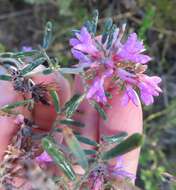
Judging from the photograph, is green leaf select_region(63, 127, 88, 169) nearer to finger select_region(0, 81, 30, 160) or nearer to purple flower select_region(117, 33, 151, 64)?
purple flower select_region(117, 33, 151, 64)

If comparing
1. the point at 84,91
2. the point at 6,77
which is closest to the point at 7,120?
the point at 6,77

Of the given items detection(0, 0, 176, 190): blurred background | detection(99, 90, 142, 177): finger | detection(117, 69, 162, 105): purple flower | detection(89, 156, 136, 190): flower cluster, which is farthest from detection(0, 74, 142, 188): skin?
detection(0, 0, 176, 190): blurred background

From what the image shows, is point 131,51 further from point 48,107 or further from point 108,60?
point 48,107

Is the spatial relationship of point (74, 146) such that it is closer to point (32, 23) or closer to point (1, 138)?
point (1, 138)

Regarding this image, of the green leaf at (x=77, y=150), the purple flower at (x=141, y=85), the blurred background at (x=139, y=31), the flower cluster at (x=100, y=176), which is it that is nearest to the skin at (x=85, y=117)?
the purple flower at (x=141, y=85)

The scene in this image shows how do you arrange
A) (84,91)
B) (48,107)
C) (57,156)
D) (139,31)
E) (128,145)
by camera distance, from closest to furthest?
(128,145), (57,156), (84,91), (48,107), (139,31)

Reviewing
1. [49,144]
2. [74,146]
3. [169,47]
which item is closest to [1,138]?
[49,144]

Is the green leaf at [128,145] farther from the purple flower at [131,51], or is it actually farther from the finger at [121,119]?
the finger at [121,119]
